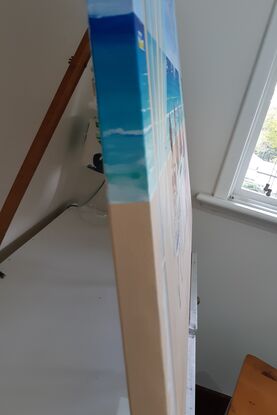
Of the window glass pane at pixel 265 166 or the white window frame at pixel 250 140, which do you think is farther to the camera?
the window glass pane at pixel 265 166

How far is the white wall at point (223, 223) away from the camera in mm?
921

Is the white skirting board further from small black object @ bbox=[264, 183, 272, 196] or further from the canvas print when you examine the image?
small black object @ bbox=[264, 183, 272, 196]

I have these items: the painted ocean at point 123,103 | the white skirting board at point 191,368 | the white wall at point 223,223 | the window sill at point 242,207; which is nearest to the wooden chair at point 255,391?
the white wall at point 223,223

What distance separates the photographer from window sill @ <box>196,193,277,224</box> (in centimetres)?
107

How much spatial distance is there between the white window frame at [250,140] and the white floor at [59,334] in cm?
50

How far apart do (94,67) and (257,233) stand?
3.52 ft

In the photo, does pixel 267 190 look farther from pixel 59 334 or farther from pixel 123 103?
pixel 123 103

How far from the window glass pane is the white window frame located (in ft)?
0.10

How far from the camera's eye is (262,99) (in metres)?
0.99

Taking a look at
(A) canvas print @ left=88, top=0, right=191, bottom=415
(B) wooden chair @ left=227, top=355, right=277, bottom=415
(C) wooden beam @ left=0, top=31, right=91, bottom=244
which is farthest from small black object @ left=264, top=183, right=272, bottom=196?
(A) canvas print @ left=88, top=0, right=191, bottom=415

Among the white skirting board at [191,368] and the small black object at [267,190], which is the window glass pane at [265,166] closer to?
the small black object at [267,190]

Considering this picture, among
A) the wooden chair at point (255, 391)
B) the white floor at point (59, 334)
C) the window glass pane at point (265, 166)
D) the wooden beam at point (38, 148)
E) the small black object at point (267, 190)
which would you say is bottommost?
the wooden chair at point (255, 391)

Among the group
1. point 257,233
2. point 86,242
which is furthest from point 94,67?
point 257,233

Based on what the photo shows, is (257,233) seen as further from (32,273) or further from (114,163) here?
(114,163)
